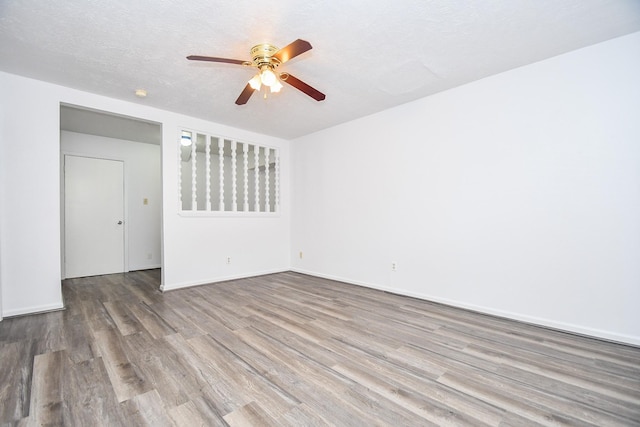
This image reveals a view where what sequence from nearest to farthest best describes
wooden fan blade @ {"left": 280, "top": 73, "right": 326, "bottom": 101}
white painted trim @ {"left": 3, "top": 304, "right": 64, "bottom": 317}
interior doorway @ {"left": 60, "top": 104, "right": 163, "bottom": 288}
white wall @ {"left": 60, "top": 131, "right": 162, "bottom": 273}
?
wooden fan blade @ {"left": 280, "top": 73, "right": 326, "bottom": 101} → white painted trim @ {"left": 3, "top": 304, "right": 64, "bottom": 317} → interior doorway @ {"left": 60, "top": 104, "right": 163, "bottom": 288} → white wall @ {"left": 60, "top": 131, "right": 162, "bottom": 273}

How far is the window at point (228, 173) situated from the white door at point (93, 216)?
3.92ft

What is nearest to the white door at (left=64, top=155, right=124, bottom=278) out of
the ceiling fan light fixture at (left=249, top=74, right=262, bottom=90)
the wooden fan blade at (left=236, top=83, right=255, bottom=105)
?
the wooden fan blade at (left=236, top=83, right=255, bottom=105)

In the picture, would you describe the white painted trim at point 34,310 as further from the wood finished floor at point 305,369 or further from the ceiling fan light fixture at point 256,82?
the ceiling fan light fixture at point 256,82

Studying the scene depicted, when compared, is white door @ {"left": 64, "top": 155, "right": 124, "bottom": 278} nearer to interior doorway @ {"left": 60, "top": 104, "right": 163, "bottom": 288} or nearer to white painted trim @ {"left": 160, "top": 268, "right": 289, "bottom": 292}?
interior doorway @ {"left": 60, "top": 104, "right": 163, "bottom": 288}

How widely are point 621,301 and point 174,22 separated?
13.9 ft

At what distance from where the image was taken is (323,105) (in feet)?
12.5

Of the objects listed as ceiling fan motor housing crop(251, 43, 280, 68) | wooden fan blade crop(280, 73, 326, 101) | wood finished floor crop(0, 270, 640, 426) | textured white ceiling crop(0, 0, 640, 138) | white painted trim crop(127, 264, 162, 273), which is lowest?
white painted trim crop(127, 264, 162, 273)

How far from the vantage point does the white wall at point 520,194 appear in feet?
7.77

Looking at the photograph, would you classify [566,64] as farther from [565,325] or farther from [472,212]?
[565,325]

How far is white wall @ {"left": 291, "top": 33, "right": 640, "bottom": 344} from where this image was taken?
2.37 m

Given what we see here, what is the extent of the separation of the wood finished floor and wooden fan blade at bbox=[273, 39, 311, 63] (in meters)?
2.23

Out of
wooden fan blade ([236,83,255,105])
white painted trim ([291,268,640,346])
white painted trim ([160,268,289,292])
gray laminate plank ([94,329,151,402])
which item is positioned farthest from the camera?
white painted trim ([160,268,289,292])

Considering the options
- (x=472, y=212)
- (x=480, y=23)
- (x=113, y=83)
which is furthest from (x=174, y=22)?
(x=472, y=212)

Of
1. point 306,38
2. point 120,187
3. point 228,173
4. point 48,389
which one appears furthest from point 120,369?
point 228,173
